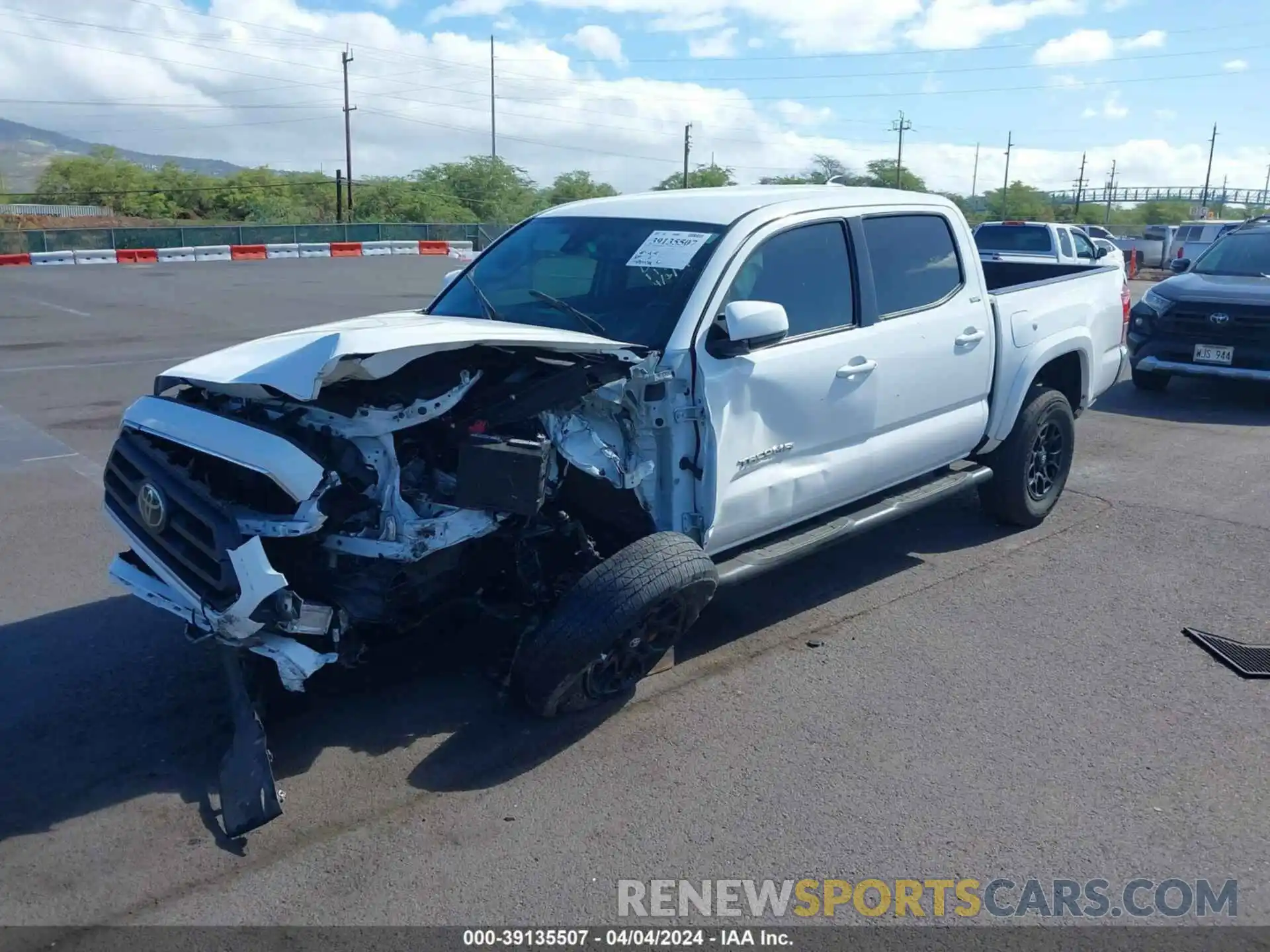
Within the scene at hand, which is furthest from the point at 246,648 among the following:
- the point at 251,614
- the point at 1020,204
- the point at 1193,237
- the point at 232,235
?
the point at 1020,204

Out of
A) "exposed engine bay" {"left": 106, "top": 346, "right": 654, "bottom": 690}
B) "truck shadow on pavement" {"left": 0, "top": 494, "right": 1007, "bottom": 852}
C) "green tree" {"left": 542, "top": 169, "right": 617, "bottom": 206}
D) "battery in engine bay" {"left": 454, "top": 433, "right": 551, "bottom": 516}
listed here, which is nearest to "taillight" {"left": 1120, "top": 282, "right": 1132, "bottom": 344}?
"truck shadow on pavement" {"left": 0, "top": 494, "right": 1007, "bottom": 852}

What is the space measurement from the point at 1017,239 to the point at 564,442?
16.7 m

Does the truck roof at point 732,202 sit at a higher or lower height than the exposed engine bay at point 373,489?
higher

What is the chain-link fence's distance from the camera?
34.3 metres

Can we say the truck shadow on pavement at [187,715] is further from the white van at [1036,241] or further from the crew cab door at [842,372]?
the white van at [1036,241]

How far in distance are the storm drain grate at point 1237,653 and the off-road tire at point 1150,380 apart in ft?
23.5

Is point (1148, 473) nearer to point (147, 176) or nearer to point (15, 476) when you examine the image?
point (15, 476)

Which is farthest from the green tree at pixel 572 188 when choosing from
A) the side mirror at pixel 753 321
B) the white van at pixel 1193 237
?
the side mirror at pixel 753 321

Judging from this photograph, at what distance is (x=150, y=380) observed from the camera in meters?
11.8

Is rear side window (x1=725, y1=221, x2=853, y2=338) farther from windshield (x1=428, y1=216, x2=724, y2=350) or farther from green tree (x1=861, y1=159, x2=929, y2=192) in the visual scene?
green tree (x1=861, y1=159, x2=929, y2=192)

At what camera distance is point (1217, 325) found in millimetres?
10828

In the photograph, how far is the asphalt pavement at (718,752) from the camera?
3.46 m

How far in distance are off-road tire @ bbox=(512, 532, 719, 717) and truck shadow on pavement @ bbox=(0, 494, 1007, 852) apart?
0.80 ft

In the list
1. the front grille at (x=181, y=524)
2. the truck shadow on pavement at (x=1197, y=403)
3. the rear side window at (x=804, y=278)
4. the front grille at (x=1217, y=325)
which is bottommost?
the truck shadow on pavement at (x=1197, y=403)
